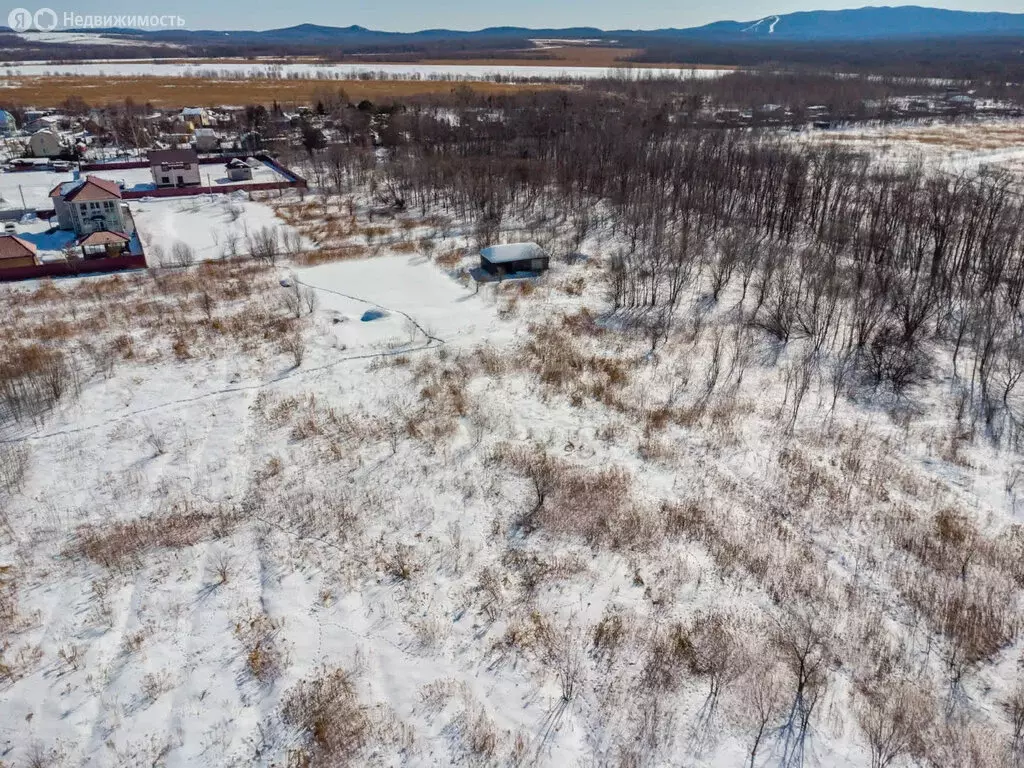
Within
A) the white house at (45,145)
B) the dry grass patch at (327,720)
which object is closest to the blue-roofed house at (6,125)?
the white house at (45,145)

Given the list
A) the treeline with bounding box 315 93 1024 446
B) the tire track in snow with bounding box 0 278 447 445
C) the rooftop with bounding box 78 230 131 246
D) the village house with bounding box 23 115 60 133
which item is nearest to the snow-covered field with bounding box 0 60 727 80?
the village house with bounding box 23 115 60 133

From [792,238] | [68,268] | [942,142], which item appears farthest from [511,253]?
[942,142]

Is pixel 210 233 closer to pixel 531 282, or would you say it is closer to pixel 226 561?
pixel 531 282

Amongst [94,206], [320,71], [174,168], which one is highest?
[320,71]

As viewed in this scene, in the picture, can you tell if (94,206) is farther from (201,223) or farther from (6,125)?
(6,125)

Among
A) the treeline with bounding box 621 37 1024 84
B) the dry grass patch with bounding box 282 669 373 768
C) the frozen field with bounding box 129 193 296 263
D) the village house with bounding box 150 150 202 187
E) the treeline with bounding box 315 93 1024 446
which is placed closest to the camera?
the dry grass patch with bounding box 282 669 373 768

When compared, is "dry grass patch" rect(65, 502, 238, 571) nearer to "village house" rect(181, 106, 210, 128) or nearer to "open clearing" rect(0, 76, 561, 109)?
"village house" rect(181, 106, 210, 128)

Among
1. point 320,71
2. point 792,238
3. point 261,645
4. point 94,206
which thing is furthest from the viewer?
point 320,71
